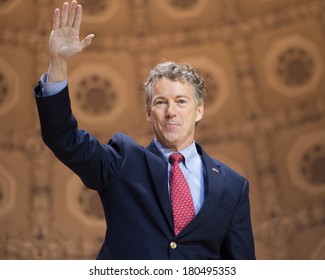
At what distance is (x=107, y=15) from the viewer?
6.62 metres

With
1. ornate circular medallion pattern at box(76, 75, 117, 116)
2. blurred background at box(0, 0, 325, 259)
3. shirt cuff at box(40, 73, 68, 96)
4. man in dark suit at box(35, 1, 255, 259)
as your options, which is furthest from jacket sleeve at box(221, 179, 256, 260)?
ornate circular medallion pattern at box(76, 75, 117, 116)

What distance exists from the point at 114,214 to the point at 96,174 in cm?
18

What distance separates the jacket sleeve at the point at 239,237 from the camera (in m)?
2.50

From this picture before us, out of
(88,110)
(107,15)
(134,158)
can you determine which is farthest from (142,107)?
(134,158)

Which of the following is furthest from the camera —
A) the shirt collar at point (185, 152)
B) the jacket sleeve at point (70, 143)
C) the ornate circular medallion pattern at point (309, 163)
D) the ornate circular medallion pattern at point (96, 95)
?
the ornate circular medallion pattern at point (96, 95)

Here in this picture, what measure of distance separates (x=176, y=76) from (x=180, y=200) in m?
0.52

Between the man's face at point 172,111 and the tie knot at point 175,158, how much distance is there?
0.15 ft

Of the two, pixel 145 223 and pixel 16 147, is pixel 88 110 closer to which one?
pixel 16 147

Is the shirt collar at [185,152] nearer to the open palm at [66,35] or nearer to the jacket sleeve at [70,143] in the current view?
the jacket sleeve at [70,143]

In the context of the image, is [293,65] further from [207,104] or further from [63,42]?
[63,42]

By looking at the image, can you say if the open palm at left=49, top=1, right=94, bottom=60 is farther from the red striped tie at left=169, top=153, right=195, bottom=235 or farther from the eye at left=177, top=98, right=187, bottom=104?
the red striped tie at left=169, top=153, right=195, bottom=235

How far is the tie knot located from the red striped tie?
32 mm

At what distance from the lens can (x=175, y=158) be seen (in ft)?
8.25

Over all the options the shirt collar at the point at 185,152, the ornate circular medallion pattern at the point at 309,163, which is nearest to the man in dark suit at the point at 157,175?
the shirt collar at the point at 185,152
